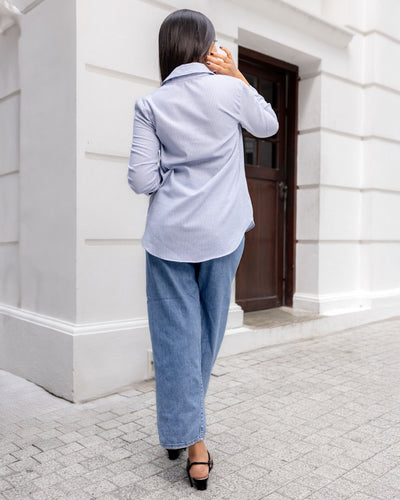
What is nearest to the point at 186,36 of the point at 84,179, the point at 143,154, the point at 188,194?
the point at 143,154

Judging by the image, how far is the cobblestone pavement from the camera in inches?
88.4

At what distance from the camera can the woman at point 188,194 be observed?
218 cm

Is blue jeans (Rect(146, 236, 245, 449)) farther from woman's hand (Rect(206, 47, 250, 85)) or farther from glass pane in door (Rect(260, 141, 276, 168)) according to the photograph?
glass pane in door (Rect(260, 141, 276, 168))

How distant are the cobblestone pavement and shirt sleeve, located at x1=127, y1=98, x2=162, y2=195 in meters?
1.32

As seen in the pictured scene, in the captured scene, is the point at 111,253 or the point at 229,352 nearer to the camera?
the point at 111,253

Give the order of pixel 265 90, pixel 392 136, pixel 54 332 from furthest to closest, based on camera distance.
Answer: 1. pixel 392 136
2. pixel 265 90
3. pixel 54 332

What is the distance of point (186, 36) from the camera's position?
2207 mm

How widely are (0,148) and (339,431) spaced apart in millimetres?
3424

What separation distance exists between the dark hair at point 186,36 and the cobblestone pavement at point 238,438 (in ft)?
6.09

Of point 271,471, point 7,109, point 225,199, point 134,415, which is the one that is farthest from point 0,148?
point 271,471

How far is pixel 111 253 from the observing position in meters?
3.65

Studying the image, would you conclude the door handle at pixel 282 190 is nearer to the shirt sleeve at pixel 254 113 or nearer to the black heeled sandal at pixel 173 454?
the shirt sleeve at pixel 254 113

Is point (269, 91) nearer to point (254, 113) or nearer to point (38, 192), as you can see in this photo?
point (38, 192)

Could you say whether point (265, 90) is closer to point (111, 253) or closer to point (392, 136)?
point (392, 136)
